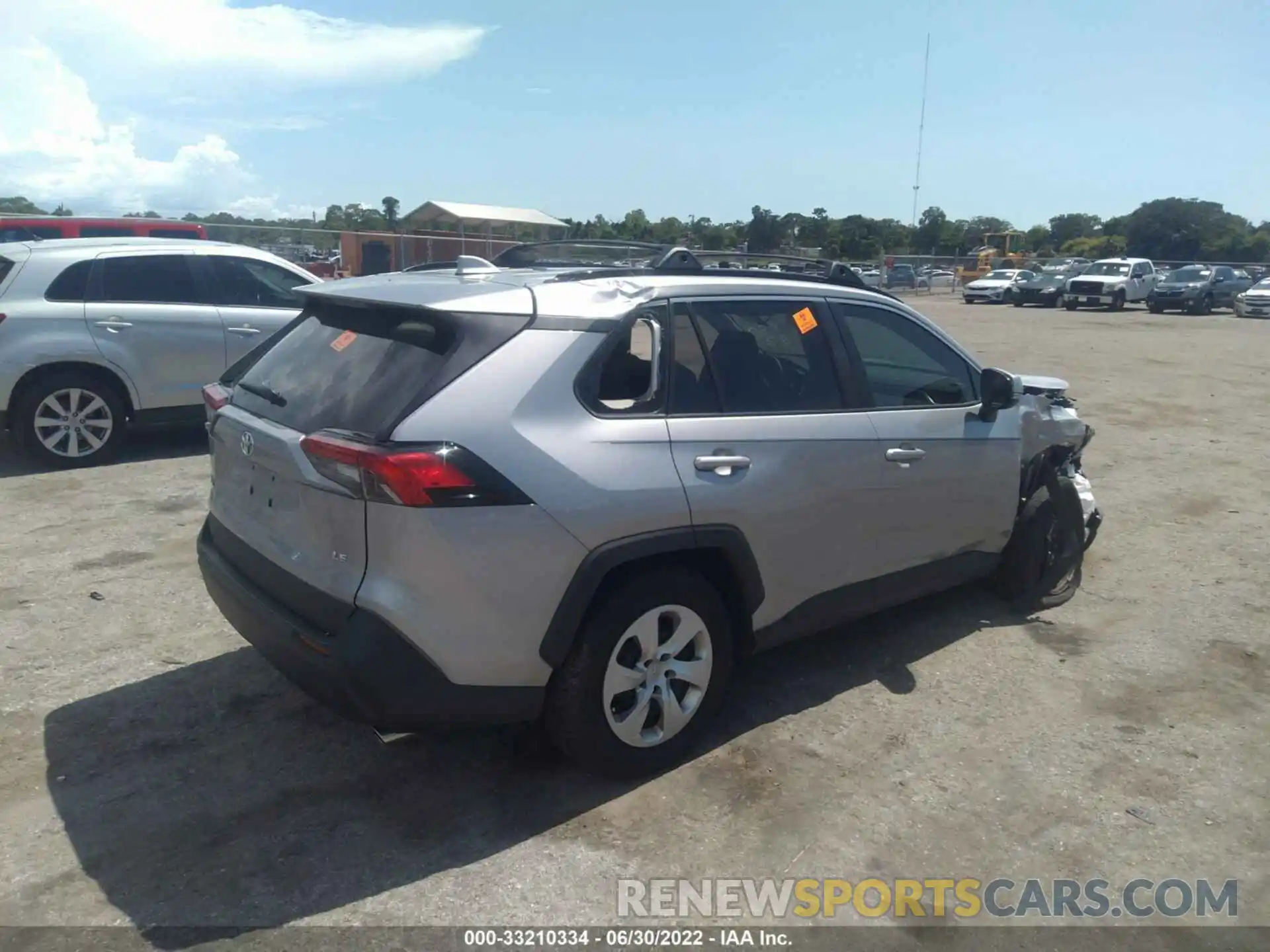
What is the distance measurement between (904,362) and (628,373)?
5.98 ft

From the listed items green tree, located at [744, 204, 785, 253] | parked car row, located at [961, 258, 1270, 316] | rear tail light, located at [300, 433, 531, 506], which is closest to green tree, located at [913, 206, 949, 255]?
parked car row, located at [961, 258, 1270, 316]

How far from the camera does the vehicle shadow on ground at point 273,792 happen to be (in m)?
3.04

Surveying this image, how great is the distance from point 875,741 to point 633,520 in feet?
4.89

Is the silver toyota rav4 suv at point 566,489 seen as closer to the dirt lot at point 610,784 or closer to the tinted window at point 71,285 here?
the dirt lot at point 610,784

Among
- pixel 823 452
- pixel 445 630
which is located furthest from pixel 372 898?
pixel 823 452

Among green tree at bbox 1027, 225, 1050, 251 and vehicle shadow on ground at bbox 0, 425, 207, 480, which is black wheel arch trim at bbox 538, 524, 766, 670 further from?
green tree at bbox 1027, 225, 1050, 251

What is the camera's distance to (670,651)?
11.8ft

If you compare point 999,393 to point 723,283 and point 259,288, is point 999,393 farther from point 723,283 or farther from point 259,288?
point 259,288

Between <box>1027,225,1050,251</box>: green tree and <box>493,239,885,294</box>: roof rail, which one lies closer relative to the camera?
<box>493,239,885,294</box>: roof rail

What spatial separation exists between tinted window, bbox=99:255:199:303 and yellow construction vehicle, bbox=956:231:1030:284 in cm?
4690

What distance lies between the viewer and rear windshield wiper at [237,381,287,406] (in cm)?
357

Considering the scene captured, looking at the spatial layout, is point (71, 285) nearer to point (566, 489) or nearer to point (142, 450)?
point (142, 450)

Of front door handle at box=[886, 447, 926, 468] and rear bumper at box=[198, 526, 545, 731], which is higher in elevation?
front door handle at box=[886, 447, 926, 468]

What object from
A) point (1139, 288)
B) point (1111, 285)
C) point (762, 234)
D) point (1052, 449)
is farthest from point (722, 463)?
point (1139, 288)
